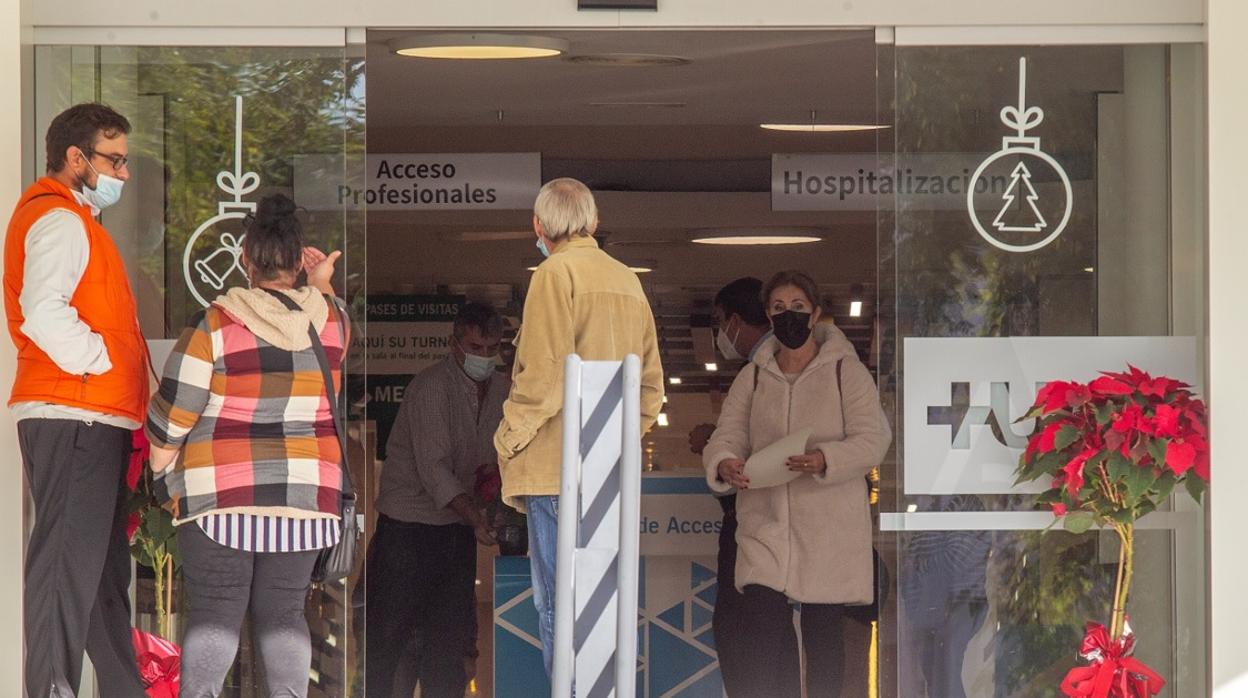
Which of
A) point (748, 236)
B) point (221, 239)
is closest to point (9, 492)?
point (221, 239)

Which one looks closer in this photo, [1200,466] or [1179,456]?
[1179,456]

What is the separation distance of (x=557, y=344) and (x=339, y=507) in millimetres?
855

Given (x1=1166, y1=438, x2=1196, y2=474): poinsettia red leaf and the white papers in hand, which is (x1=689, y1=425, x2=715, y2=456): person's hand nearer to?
the white papers in hand

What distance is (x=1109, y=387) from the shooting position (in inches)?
227

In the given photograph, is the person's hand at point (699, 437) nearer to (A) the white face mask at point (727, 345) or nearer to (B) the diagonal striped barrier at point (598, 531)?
(A) the white face mask at point (727, 345)

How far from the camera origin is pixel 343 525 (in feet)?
18.1

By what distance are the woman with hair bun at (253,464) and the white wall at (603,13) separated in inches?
44.3

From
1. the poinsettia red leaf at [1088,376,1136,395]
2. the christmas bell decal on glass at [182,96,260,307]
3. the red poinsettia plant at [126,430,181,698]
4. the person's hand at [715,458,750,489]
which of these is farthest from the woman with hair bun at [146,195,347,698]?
the poinsettia red leaf at [1088,376,1136,395]

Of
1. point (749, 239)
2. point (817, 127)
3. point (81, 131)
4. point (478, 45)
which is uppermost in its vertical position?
point (817, 127)

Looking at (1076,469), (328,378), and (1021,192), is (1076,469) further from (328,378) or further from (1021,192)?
(328,378)

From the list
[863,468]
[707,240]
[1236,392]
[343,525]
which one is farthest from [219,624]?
[707,240]

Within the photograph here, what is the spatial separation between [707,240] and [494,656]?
6.52 meters

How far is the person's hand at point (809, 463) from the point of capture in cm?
666

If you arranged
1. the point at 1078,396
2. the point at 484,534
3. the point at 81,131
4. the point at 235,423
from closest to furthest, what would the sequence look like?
the point at 235,423 → the point at 81,131 → the point at 1078,396 → the point at 484,534
